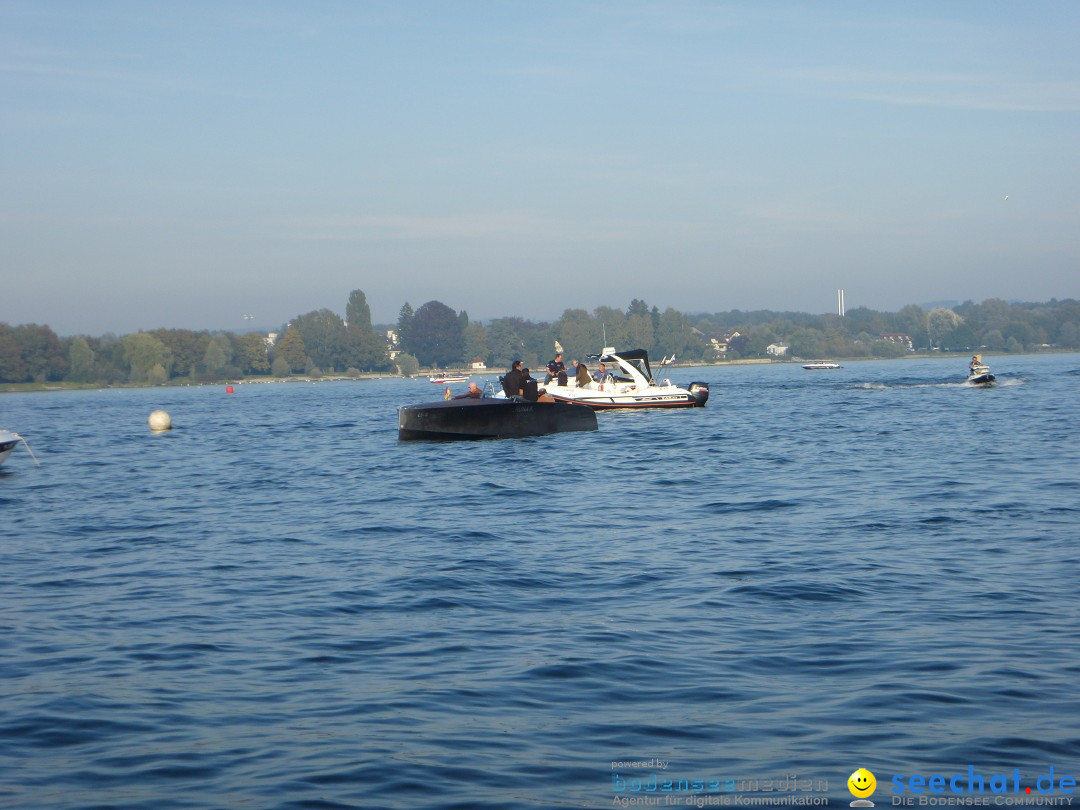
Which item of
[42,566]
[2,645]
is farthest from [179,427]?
[2,645]

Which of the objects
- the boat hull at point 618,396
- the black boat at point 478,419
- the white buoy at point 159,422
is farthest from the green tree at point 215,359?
the black boat at point 478,419

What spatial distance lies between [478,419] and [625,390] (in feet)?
47.0

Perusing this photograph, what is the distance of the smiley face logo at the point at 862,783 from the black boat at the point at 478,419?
23.5m

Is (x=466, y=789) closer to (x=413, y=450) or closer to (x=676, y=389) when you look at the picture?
(x=413, y=450)

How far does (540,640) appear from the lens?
932 cm

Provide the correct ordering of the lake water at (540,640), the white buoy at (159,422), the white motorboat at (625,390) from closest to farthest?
the lake water at (540,640)
the white motorboat at (625,390)
the white buoy at (159,422)

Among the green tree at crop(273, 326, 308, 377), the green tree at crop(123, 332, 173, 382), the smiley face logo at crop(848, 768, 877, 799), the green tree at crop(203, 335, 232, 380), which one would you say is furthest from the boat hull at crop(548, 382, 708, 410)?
the green tree at crop(273, 326, 308, 377)

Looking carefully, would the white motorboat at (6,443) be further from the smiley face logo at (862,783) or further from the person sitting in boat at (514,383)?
the smiley face logo at (862,783)

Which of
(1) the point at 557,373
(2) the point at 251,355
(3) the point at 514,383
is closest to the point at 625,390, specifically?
(1) the point at 557,373

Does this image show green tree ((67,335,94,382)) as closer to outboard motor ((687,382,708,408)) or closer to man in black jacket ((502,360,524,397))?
outboard motor ((687,382,708,408))

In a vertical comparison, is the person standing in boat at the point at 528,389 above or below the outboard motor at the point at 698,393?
above

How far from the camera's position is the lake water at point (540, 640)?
6406mm

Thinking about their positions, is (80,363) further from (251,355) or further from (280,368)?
(280,368)

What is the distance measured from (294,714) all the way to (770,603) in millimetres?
4767
